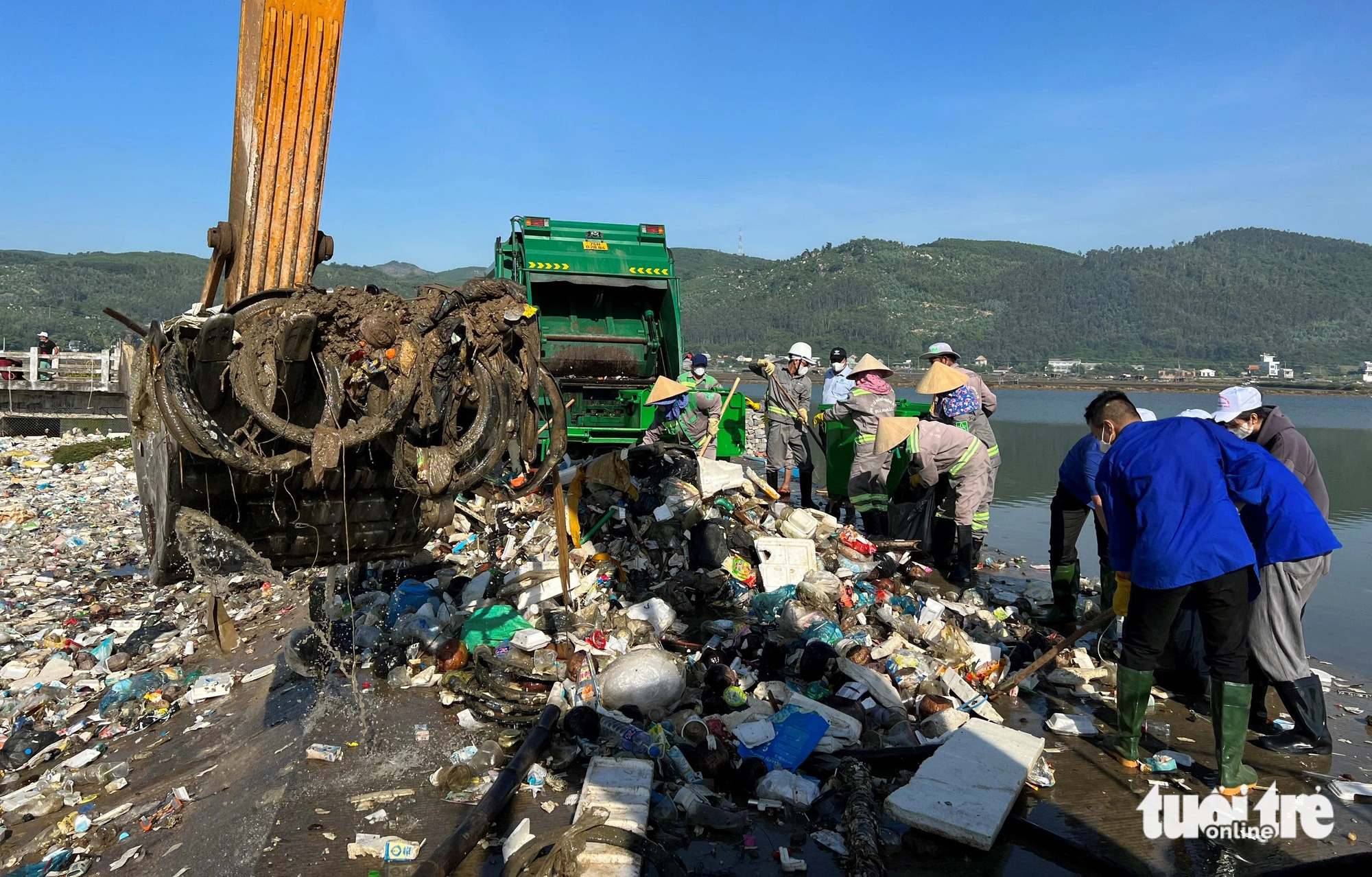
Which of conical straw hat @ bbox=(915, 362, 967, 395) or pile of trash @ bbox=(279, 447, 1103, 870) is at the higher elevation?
conical straw hat @ bbox=(915, 362, 967, 395)

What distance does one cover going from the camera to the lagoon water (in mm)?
5793

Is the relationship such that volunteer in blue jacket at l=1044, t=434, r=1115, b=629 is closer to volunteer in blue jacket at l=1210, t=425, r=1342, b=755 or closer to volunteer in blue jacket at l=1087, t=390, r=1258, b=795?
volunteer in blue jacket at l=1210, t=425, r=1342, b=755

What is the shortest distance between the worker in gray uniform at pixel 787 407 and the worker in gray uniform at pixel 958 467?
2.07 meters

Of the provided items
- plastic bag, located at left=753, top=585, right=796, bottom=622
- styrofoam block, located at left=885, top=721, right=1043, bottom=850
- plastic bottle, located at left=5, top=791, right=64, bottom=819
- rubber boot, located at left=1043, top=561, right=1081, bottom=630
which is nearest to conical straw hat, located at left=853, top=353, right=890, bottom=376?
rubber boot, located at left=1043, top=561, right=1081, bottom=630

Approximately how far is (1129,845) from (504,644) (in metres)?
3.01

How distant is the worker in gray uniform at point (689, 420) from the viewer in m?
8.23

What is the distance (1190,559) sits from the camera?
317 cm

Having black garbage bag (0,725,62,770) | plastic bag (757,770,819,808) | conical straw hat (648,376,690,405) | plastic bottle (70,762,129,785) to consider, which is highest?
conical straw hat (648,376,690,405)

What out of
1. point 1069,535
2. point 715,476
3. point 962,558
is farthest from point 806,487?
point 1069,535

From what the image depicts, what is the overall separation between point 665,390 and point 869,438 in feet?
6.59

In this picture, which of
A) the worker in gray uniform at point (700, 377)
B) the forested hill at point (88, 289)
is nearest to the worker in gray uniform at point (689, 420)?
the worker in gray uniform at point (700, 377)

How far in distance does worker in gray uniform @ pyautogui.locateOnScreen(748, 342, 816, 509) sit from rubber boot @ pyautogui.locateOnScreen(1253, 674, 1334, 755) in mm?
4870

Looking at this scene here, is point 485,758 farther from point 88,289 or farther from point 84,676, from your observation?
point 88,289

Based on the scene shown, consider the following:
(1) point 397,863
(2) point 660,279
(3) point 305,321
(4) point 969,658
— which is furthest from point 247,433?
(2) point 660,279
